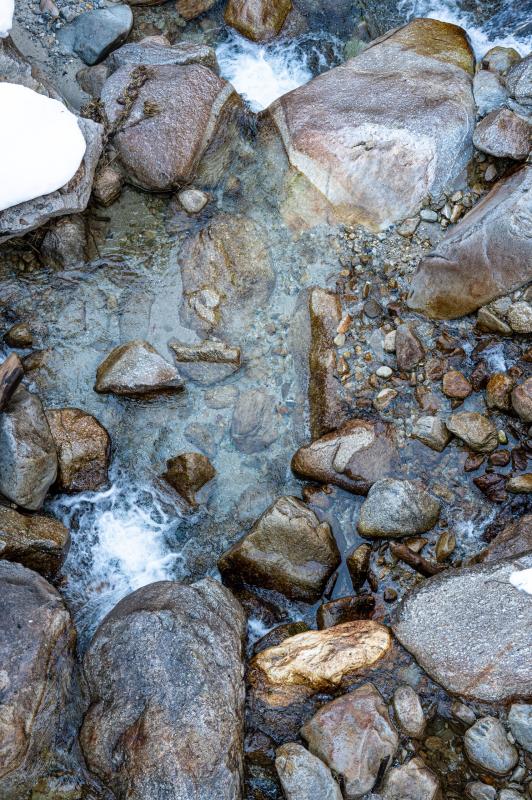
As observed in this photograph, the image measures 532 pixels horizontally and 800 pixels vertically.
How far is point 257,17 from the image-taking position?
6.34 m

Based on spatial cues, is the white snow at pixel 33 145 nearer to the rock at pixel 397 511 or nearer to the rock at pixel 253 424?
the rock at pixel 253 424

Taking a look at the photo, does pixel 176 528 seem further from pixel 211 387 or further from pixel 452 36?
pixel 452 36

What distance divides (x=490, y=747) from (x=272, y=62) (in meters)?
5.98

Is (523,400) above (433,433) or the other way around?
above

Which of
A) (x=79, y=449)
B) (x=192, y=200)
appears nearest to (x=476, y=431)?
(x=79, y=449)

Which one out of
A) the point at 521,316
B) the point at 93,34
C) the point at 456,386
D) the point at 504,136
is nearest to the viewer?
the point at 521,316

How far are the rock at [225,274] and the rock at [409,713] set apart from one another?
2956 mm

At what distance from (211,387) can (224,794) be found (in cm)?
277

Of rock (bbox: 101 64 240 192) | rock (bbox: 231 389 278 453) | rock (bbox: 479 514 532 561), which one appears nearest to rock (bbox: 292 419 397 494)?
rock (bbox: 231 389 278 453)

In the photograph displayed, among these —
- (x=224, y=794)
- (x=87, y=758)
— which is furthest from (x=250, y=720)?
(x=87, y=758)

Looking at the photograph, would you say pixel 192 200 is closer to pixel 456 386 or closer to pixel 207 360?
pixel 207 360

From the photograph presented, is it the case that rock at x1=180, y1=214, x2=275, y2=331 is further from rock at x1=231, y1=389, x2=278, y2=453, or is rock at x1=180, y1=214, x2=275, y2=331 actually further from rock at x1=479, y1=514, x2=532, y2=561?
rock at x1=479, y1=514, x2=532, y2=561

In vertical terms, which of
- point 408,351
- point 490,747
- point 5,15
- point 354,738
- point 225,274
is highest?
point 5,15

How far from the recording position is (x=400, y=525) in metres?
4.48
